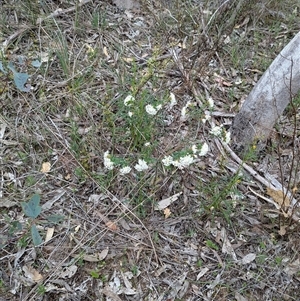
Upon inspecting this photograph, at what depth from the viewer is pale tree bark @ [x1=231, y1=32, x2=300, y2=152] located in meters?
2.50

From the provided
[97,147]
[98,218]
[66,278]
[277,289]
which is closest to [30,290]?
[66,278]

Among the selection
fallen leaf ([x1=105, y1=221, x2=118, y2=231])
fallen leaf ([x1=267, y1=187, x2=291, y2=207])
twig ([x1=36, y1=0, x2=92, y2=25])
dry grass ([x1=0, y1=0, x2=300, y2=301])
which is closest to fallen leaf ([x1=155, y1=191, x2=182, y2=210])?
dry grass ([x1=0, y1=0, x2=300, y2=301])

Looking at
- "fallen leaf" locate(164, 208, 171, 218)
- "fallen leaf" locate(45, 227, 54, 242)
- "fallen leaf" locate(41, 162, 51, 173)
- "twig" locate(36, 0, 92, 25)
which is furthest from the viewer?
"twig" locate(36, 0, 92, 25)

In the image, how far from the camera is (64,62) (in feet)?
9.72

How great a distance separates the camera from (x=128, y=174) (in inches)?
98.0

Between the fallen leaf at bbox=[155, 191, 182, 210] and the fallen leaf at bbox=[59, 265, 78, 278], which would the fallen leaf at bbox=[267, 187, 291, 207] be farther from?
the fallen leaf at bbox=[59, 265, 78, 278]

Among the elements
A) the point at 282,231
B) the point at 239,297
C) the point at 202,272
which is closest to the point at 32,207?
the point at 202,272

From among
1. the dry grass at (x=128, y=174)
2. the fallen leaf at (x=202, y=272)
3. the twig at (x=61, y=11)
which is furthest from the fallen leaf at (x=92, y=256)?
the twig at (x=61, y=11)

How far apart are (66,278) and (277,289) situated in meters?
1.11

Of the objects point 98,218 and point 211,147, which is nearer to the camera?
point 98,218

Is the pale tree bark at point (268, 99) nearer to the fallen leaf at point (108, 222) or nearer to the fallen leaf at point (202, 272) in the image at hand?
the fallen leaf at point (202, 272)

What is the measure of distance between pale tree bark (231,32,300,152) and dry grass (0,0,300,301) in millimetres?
150

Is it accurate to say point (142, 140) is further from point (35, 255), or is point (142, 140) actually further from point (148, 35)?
point (148, 35)

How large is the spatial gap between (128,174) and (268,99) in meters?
0.99
